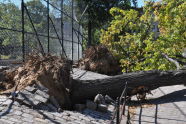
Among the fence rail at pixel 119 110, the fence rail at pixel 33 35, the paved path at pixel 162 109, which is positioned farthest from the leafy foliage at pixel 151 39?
the fence rail at pixel 119 110

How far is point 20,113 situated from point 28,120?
1.19 ft

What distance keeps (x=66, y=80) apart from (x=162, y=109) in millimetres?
2581

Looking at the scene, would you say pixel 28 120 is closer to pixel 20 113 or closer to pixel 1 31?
pixel 20 113

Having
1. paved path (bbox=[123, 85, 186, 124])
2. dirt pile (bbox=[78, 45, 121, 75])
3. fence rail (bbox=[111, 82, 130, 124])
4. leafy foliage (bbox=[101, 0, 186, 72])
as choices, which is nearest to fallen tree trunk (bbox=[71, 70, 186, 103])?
paved path (bbox=[123, 85, 186, 124])

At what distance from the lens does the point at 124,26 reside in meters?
14.8

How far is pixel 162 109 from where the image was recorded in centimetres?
753

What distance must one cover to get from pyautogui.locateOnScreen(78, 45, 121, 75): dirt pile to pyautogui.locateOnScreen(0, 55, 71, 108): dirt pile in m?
7.33

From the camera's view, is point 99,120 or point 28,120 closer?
point 28,120

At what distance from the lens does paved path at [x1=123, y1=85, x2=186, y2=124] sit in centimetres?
652

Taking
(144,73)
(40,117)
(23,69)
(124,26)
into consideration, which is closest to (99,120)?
(40,117)

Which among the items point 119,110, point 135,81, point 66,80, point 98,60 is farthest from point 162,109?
point 98,60

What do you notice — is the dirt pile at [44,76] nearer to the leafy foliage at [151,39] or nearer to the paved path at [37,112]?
the paved path at [37,112]

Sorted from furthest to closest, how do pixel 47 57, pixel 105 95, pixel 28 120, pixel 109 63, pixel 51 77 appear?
1. pixel 109 63
2. pixel 105 95
3. pixel 47 57
4. pixel 51 77
5. pixel 28 120

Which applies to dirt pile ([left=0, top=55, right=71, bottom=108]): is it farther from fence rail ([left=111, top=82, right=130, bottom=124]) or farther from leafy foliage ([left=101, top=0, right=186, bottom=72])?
leafy foliage ([left=101, top=0, right=186, bottom=72])
